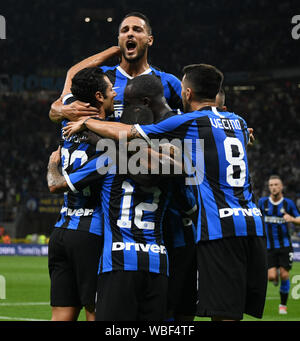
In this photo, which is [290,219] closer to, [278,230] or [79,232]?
[278,230]

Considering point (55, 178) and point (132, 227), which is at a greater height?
point (55, 178)

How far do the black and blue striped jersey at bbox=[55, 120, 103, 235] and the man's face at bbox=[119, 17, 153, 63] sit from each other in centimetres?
106

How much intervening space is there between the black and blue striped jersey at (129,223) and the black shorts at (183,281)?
0.69 metres

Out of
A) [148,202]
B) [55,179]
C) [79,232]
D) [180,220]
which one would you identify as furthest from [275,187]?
[148,202]

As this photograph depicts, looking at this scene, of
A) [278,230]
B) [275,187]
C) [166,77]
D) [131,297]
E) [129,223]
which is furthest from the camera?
[275,187]

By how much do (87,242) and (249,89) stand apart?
1216 inches

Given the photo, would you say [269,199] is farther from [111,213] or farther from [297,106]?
[297,106]

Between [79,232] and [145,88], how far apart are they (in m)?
1.09

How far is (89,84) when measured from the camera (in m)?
4.39

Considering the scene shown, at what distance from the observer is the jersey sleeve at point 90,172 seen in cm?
419

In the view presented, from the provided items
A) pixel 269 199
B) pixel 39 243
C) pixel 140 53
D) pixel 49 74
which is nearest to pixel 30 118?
pixel 49 74

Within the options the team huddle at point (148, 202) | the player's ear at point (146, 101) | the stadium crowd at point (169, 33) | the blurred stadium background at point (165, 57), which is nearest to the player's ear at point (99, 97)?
the team huddle at point (148, 202)

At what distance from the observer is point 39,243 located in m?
25.7
